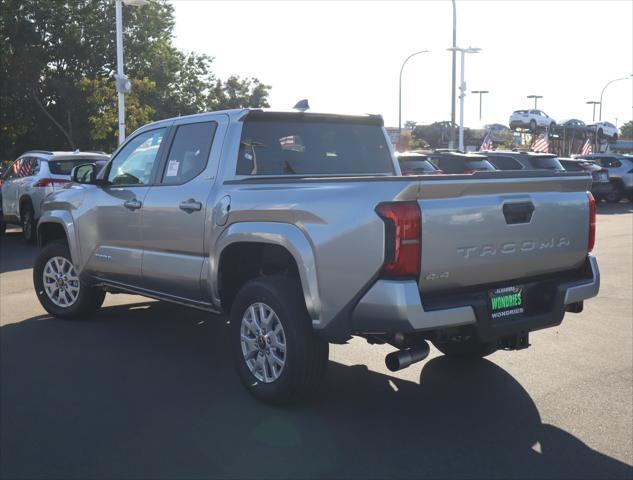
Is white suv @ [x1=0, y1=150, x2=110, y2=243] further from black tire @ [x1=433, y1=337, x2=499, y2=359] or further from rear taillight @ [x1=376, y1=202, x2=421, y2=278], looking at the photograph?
rear taillight @ [x1=376, y1=202, x2=421, y2=278]

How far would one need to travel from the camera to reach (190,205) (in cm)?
517

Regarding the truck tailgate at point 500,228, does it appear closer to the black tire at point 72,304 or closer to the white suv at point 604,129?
the black tire at point 72,304

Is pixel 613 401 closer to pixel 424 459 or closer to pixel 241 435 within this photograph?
pixel 424 459

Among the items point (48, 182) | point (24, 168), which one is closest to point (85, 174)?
point (48, 182)

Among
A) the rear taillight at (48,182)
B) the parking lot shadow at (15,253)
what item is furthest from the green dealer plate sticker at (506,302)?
the rear taillight at (48,182)

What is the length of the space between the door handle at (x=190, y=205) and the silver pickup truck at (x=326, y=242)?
0.01 metres

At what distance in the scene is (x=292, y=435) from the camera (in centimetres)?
408

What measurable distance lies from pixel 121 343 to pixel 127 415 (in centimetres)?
183

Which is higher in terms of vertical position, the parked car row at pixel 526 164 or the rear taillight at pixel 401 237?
the rear taillight at pixel 401 237

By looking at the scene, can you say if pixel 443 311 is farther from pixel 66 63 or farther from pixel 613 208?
pixel 66 63

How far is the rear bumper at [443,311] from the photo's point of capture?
3.71 m

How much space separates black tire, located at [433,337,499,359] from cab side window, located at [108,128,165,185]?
2.79 m

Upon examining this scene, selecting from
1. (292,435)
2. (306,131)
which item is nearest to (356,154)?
(306,131)

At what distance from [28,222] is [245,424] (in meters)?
10.8
